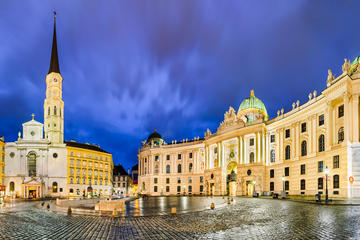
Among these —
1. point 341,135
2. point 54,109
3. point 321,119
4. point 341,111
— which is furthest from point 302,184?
point 54,109

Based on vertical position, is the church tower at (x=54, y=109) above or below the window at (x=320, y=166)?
above

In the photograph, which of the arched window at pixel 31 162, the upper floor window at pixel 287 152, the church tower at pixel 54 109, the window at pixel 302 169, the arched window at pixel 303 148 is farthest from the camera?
the church tower at pixel 54 109

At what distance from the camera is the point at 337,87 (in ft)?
121

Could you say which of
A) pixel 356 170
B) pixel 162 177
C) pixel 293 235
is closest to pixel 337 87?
pixel 356 170

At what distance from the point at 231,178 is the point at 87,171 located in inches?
1833

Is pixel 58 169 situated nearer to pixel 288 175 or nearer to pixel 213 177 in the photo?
pixel 213 177

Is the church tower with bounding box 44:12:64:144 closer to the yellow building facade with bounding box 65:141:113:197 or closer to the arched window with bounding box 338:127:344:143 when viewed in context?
the yellow building facade with bounding box 65:141:113:197

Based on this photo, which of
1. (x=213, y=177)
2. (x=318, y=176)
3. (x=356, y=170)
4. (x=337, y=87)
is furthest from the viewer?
(x=213, y=177)

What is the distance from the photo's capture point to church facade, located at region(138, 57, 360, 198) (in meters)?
35.0

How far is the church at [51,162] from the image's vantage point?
74125mm

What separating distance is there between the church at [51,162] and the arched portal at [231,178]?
4122 centimetres

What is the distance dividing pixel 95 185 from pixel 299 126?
65.9 metres

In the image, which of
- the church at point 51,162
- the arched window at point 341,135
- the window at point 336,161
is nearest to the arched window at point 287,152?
the window at point 336,161

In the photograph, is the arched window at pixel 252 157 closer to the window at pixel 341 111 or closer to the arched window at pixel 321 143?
the arched window at pixel 321 143
